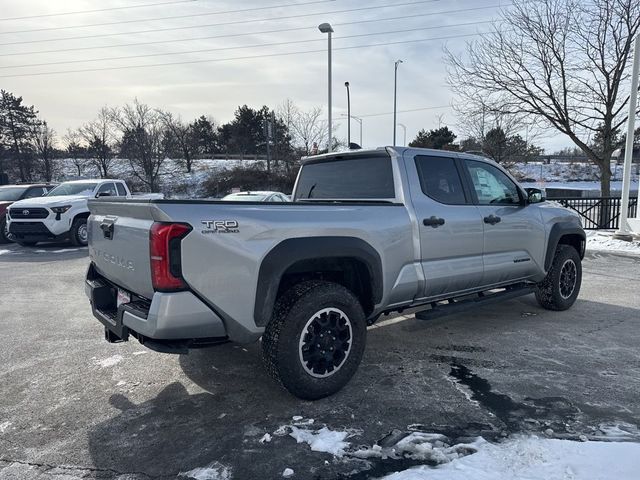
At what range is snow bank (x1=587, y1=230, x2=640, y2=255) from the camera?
36.6 feet

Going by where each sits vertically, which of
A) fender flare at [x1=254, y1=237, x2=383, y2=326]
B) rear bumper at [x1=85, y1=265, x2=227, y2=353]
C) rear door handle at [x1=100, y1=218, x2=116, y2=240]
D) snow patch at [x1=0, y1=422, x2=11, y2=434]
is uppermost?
rear door handle at [x1=100, y1=218, x2=116, y2=240]

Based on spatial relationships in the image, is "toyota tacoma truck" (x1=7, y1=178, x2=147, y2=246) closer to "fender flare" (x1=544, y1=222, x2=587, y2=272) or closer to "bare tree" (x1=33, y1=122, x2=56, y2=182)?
"fender flare" (x1=544, y1=222, x2=587, y2=272)

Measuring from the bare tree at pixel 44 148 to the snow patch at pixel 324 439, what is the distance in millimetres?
43677

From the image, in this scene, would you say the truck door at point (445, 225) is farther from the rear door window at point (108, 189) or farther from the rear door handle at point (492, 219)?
the rear door window at point (108, 189)

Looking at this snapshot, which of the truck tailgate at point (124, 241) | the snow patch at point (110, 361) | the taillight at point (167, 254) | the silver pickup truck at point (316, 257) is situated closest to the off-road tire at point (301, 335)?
the silver pickup truck at point (316, 257)

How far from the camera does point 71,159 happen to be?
43.7 meters

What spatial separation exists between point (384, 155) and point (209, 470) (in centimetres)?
Result: 301

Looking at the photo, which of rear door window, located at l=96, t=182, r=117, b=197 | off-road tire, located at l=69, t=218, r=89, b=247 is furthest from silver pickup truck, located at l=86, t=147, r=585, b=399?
rear door window, located at l=96, t=182, r=117, b=197

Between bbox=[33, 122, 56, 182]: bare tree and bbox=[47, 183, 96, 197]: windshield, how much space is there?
30.6 metres

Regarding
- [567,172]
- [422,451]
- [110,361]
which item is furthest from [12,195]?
[567,172]

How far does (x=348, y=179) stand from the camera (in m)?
4.70

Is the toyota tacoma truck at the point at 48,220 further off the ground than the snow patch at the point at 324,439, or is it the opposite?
the toyota tacoma truck at the point at 48,220

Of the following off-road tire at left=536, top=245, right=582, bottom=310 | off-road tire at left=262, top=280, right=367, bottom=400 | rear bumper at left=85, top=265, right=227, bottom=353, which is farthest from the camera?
off-road tire at left=536, top=245, right=582, bottom=310

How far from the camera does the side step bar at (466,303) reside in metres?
4.36
